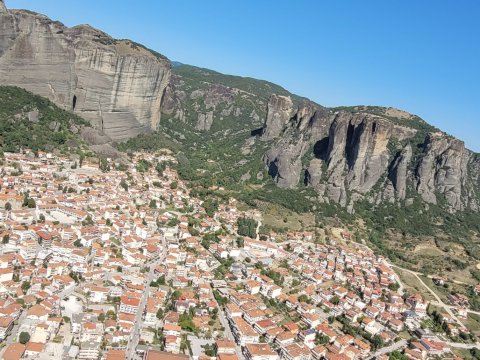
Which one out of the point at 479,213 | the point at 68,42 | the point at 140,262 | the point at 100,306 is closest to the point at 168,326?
the point at 100,306

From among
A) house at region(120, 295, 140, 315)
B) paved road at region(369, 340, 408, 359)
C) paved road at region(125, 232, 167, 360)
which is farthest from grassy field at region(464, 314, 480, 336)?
house at region(120, 295, 140, 315)

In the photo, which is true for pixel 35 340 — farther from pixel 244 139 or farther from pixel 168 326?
pixel 244 139

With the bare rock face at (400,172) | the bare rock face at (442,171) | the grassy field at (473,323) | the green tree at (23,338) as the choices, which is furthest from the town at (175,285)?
the bare rock face at (442,171)

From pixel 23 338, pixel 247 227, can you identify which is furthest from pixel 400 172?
pixel 23 338

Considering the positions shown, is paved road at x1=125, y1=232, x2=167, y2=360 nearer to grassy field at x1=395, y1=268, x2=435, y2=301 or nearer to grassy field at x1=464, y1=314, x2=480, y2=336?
grassy field at x1=395, y1=268, x2=435, y2=301

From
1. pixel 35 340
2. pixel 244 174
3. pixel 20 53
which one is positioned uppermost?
pixel 20 53

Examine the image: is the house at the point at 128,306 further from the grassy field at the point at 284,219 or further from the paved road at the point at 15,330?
the grassy field at the point at 284,219
